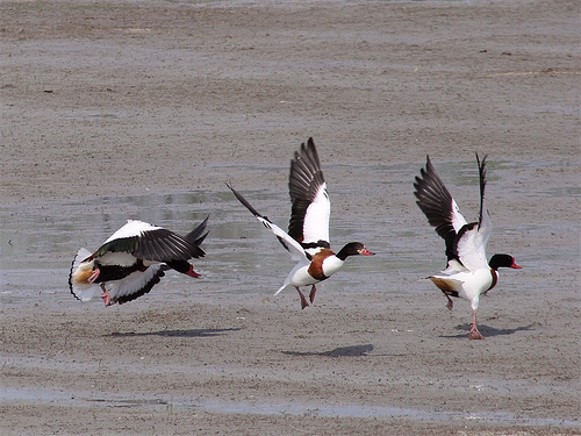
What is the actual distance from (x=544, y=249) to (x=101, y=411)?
19.9ft

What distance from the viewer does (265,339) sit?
11430 millimetres

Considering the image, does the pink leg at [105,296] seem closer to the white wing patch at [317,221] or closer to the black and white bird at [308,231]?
the black and white bird at [308,231]

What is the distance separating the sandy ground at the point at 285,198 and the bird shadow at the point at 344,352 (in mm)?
28

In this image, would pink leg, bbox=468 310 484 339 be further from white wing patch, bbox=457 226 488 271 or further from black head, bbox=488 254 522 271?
black head, bbox=488 254 522 271

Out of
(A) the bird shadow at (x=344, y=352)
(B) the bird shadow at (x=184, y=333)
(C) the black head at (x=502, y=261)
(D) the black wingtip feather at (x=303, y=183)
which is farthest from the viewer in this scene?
(D) the black wingtip feather at (x=303, y=183)

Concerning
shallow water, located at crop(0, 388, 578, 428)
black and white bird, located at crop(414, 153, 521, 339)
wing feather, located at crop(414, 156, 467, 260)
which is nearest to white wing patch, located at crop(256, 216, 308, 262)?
black and white bird, located at crop(414, 153, 521, 339)

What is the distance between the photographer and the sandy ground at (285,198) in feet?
32.0

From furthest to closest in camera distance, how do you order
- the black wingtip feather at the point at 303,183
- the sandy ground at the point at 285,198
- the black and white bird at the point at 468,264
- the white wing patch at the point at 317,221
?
→ the black wingtip feather at the point at 303,183 < the white wing patch at the point at 317,221 < the black and white bird at the point at 468,264 < the sandy ground at the point at 285,198

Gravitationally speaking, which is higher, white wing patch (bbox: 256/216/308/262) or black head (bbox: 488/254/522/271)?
white wing patch (bbox: 256/216/308/262)

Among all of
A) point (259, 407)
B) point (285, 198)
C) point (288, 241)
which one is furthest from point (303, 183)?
point (259, 407)

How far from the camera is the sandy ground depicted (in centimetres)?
976

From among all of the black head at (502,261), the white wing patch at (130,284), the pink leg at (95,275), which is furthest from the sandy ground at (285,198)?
the black head at (502,261)

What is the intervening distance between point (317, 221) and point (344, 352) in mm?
1667

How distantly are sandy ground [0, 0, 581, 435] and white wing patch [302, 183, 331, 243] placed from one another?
2.09ft
